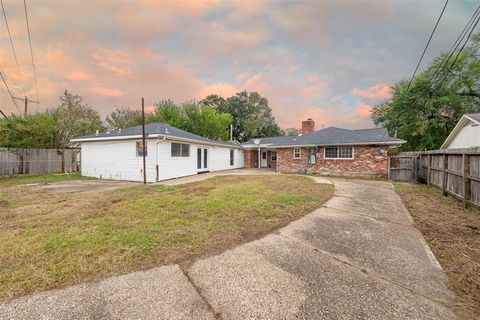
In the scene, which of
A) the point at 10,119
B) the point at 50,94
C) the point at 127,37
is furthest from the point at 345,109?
the point at 10,119

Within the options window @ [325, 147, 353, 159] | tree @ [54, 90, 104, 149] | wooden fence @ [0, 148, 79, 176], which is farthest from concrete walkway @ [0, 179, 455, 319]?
tree @ [54, 90, 104, 149]

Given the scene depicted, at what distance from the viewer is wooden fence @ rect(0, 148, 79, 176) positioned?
1341 centimetres

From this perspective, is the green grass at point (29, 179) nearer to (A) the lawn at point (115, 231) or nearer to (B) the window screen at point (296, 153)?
(A) the lawn at point (115, 231)

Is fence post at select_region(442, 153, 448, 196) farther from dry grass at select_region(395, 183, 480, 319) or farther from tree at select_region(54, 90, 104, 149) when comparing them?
tree at select_region(54, 90, 104, 149)

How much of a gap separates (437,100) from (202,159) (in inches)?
793

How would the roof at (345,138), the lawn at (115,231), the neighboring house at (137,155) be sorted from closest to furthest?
the lawn at (115,231) < the neighboring house at (137,155) < the roof at (345,138)

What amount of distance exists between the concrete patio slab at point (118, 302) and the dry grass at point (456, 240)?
2601 millimetres

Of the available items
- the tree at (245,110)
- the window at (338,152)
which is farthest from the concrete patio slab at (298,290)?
the tree at (245,110)

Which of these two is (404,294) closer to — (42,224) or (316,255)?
(316,255)

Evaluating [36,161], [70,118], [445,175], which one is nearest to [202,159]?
[36,161]

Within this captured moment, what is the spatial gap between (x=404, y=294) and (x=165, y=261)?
112 inches

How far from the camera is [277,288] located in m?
2.25

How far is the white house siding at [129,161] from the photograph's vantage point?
1143 cm

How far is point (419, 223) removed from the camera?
15.1 ft
